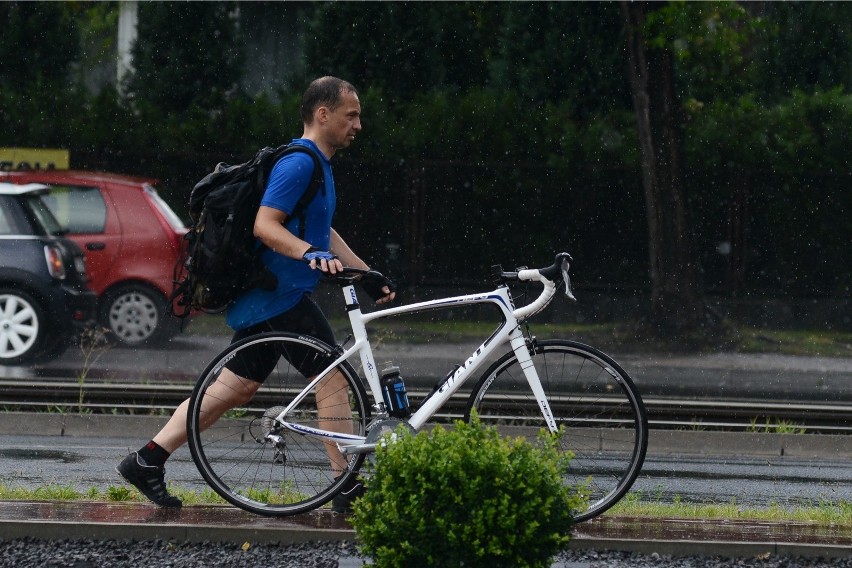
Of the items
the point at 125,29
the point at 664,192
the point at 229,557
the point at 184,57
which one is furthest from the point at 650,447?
the point at 125,29

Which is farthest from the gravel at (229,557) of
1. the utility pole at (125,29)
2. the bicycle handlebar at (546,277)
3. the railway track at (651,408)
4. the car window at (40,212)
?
the utility pole at (125,29)

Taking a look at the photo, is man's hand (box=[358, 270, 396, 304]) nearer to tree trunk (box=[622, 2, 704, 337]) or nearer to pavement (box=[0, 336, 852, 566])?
pavement (box=[0, 336, 852, 566])

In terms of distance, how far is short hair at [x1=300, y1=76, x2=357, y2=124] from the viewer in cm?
562

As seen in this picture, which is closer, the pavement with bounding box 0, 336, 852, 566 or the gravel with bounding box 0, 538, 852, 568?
the gravel with bounding box 0, 538, 852, 568

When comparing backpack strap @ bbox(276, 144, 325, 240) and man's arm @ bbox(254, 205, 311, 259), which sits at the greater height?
backpack strap @ bbox(276, 144, 325, 240)

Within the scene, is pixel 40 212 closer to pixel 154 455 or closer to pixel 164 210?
pixel 164 210

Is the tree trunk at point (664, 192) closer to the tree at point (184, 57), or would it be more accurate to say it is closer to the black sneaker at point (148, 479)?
the tree at point (184, 57)

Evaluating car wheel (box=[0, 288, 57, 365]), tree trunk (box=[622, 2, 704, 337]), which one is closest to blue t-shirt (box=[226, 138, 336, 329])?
car wheel (box=[0, 288, 57, 365])

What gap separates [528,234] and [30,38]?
26.9 feet

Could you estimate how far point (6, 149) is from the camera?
1961cm

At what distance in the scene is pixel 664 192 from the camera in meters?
18.9

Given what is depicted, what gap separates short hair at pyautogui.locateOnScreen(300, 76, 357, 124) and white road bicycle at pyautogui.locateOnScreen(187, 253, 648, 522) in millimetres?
649

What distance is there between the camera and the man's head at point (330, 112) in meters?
5.62

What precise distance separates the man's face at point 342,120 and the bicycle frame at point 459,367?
566 mm
